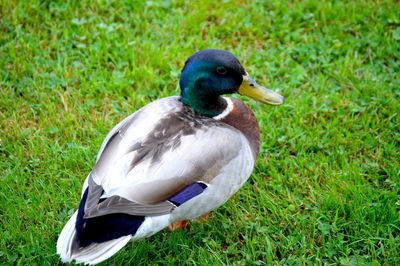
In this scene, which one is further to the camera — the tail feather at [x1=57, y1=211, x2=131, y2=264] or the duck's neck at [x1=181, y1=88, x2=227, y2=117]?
the duck's neck at [x1=181, y1=88, x2=227, y2=117]

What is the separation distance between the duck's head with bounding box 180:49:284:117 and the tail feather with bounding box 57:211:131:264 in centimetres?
95

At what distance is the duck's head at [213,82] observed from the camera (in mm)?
2621

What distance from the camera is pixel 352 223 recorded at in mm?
2795

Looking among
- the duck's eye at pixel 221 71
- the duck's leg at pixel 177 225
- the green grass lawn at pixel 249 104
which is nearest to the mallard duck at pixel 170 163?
the duck's eye at pixel 221 71

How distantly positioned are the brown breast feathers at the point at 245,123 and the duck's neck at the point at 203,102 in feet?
0.25

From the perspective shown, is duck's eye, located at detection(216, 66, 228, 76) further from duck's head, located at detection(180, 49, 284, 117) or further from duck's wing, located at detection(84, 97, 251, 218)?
duck's wing, located at detection(84, 97, 251, 218)

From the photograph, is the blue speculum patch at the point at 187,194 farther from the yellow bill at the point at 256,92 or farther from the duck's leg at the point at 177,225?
the yellow bill at the point at 256,92

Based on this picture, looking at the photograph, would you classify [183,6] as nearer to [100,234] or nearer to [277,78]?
[277,78]

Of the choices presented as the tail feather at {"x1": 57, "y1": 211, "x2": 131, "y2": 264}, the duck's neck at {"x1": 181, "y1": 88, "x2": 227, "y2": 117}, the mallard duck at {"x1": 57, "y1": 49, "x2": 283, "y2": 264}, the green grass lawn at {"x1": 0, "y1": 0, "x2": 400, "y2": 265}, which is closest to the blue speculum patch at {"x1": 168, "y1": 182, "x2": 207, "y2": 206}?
the mallard duck at {"x1": 57, "y1": 49, "x2": 283, "y2": 264}

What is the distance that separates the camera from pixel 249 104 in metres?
3.71

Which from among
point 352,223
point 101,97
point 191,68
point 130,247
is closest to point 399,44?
point 352,223

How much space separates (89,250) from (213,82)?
1160 millimetres

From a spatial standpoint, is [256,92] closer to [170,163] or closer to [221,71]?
[221,71]

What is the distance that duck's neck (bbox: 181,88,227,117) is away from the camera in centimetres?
275
